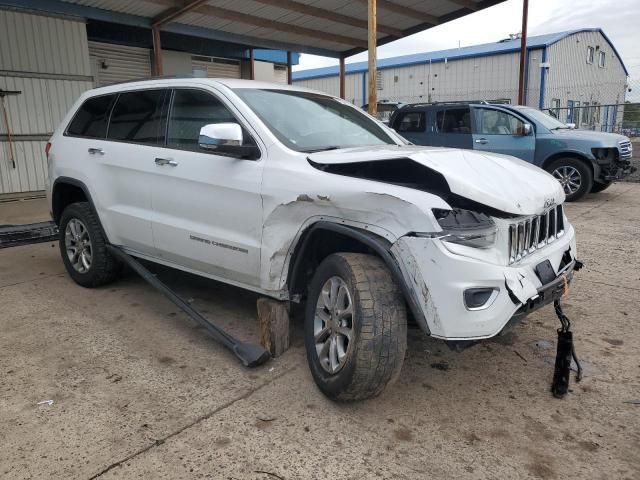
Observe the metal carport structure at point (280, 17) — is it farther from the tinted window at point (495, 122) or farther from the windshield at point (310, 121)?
the windshield at point (310, 121)

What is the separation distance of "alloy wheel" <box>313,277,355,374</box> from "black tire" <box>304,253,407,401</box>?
0.06 meters

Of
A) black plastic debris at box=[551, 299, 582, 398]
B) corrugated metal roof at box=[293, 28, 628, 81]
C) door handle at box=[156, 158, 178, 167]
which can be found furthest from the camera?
corrugated metal roof at box=[293, 28, 628, 81]

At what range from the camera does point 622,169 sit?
9.70 metres

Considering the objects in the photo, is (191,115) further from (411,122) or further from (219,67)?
(219,67)

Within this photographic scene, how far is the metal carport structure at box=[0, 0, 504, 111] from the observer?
9172 mm

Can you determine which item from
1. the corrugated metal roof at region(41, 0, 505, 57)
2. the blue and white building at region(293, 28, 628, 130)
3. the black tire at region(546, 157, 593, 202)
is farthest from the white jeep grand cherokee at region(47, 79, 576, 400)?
the blue and white building at region(293, 28, 628, 130)

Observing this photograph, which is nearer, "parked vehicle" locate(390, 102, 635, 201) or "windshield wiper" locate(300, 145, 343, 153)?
"windshield wiper" locate(300, 145, 343, 153)

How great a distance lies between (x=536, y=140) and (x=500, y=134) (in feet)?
2.18

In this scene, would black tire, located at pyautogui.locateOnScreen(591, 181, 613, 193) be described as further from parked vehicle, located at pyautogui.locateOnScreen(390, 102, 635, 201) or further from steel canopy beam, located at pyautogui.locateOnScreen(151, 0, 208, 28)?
steel canopy beam, located at pyautogui.locateOnScreen(151, 0, 208, 28)

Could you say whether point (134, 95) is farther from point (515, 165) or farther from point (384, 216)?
point (515, 165)

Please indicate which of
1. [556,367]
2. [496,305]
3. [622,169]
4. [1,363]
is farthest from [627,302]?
[622,169]

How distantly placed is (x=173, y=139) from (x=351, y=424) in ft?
8.14

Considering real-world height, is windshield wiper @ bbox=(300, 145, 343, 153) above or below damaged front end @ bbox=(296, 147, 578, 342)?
above

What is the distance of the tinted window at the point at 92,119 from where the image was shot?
4.62m
